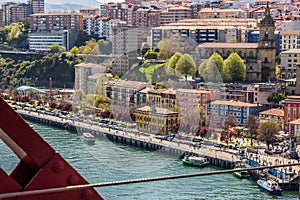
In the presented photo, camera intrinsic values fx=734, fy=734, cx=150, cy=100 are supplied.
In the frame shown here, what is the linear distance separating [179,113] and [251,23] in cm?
567

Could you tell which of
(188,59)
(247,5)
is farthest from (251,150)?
(247,5)

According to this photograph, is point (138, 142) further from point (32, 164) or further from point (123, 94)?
point (32, 164)

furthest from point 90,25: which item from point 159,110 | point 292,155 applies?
point 292,155

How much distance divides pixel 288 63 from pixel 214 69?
1134 millimetres

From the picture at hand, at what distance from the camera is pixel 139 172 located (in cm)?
536

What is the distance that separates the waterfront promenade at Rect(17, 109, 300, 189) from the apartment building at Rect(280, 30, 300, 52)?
3.70 meters

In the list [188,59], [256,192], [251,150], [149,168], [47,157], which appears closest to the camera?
[47,157]

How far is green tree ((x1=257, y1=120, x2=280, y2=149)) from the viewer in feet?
20.5

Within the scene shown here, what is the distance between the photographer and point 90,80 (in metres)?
8.99

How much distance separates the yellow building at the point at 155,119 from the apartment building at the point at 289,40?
12.9ft

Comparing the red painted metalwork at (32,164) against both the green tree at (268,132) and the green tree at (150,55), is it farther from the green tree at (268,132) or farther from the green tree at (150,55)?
the green tree at (150,55)

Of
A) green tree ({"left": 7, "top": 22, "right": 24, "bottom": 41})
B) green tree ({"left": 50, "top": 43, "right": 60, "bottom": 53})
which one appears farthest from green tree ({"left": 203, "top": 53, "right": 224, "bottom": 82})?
green tree ({"left": 7, "top": 22, "right": 24, "bottom": 41})

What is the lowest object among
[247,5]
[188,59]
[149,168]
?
[149,168]

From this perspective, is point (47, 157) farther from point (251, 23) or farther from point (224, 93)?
point (251, 23)
